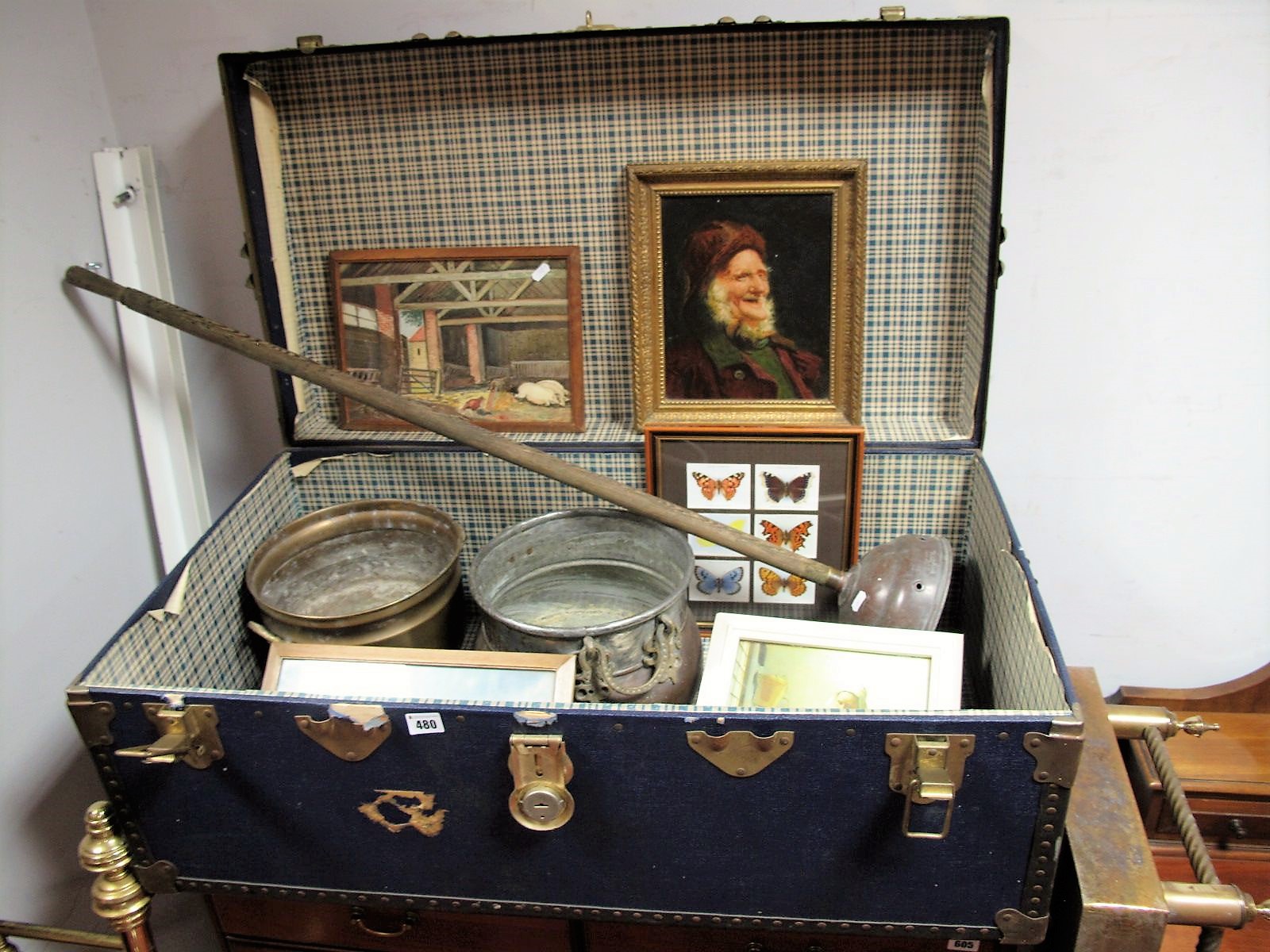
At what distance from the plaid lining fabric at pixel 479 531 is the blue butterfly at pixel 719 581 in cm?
23

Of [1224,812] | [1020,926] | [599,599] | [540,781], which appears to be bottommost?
[1224,812]

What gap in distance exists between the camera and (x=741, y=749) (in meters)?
1.11

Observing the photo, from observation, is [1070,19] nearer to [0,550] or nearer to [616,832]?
[616,832]

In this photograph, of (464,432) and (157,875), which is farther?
(464,432)

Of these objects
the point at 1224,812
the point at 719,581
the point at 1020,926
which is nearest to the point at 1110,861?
the point at 1020,926

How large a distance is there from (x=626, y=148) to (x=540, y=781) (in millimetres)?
1019

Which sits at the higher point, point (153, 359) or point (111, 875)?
point (153, 359)

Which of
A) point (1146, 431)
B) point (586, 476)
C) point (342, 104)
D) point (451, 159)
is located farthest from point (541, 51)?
point (1146, 431)

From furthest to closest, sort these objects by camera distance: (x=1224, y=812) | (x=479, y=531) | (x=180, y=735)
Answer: (x=479, y=531) < (x=1224, y=812) < (x=180, y=735)

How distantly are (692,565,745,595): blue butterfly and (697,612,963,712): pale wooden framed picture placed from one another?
0.82 ft

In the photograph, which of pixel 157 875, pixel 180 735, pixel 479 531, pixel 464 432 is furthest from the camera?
pixel 479 531

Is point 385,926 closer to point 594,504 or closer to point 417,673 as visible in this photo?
point 417,673

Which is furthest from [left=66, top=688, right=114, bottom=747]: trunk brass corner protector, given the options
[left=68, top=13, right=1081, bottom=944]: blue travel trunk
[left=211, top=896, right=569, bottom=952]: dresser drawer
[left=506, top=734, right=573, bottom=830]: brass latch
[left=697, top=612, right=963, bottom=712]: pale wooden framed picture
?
[left=697, top=612, right=963, bottom=712]: pale wooden framed picture

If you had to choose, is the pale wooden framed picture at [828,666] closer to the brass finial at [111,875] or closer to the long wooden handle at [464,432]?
the long wooden handle at [464,432]
